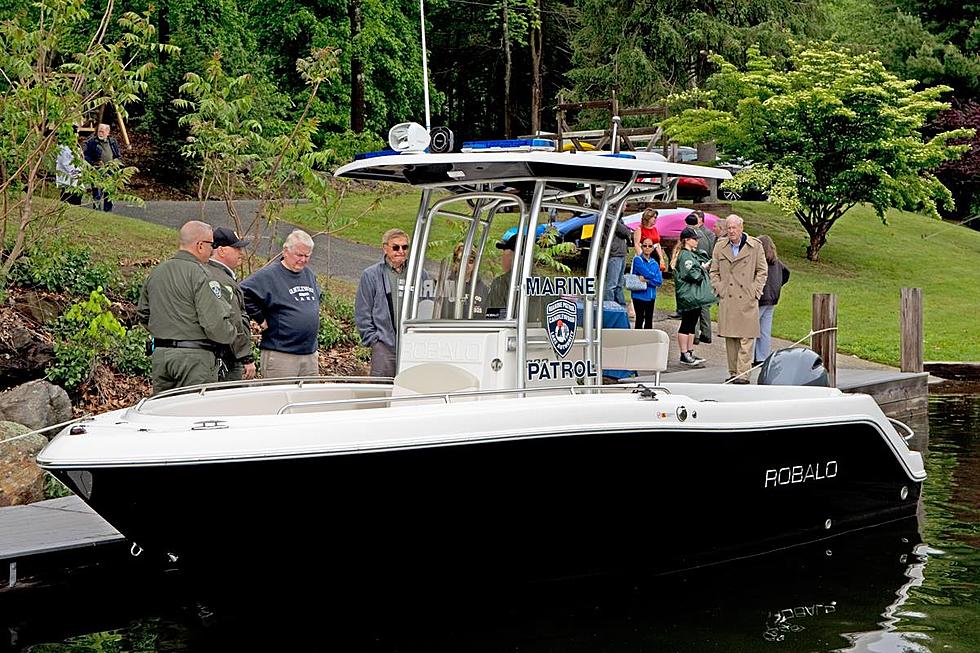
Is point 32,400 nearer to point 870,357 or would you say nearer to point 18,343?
point 18,343

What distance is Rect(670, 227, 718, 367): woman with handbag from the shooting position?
14.6m

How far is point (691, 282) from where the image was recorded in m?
14.7

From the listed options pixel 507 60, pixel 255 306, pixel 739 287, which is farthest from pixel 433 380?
pixel 507 60

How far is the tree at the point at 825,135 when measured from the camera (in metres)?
24.9

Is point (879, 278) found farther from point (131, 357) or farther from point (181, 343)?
point (181, 343)

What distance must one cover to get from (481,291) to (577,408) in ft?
4.62

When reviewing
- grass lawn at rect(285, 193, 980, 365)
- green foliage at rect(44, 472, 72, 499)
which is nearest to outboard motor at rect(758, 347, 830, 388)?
green foliage at rect(44, 472, 72, 499)

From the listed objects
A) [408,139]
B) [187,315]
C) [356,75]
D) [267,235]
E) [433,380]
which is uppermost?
[356,75]

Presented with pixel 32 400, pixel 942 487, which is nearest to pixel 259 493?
pixel 32 400

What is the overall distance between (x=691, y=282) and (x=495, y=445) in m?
→ 8.45

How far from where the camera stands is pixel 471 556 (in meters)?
6.95

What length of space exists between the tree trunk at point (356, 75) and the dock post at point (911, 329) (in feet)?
59.4

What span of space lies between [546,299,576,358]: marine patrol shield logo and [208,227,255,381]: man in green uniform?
2201 mm

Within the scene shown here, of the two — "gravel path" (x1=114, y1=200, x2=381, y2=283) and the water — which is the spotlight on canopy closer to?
the water
